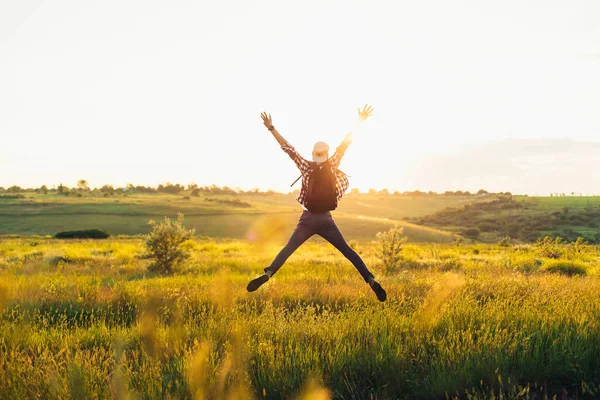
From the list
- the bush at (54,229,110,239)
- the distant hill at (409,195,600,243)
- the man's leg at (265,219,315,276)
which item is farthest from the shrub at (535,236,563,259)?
the bush at (54,229,110,239)

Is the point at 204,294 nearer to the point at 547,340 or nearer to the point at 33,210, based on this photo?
the point at 547,340

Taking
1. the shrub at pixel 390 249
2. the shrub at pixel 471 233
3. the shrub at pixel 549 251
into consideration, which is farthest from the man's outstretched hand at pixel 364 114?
the shrub at pixel 471 233

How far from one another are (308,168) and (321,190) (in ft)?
1.54

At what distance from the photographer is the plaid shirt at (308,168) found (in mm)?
7566

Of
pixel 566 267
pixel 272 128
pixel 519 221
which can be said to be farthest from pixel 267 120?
pixel 519 221

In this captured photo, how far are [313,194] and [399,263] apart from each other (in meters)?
11.7

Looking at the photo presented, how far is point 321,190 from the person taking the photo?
7.36 m

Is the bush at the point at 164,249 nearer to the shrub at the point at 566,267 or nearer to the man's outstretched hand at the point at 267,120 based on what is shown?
the man's outstretched hand at the point at 267,120

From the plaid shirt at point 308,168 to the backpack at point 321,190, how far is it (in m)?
0.12

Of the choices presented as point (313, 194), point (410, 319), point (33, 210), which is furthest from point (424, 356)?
point (33, 210)

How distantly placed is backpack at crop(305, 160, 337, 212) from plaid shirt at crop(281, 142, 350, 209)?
0.40ft

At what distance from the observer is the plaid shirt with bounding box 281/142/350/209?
7.57 m

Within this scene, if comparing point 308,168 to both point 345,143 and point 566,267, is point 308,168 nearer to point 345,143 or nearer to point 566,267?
point 345,143

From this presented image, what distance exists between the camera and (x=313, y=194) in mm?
7371
